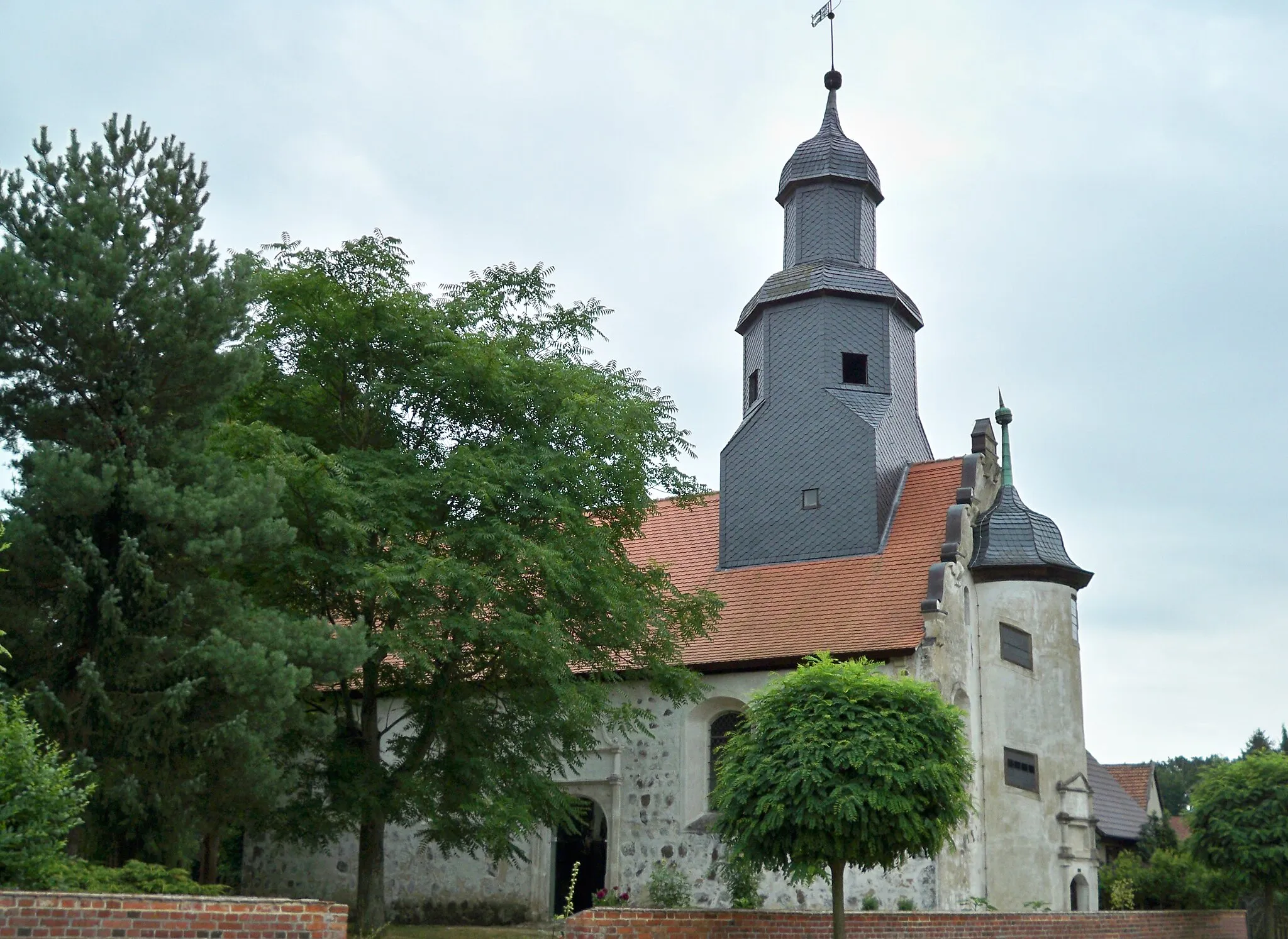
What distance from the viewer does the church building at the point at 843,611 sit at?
73.3 ft

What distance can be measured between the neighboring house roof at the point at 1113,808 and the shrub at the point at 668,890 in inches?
490

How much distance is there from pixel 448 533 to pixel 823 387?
33.1ft

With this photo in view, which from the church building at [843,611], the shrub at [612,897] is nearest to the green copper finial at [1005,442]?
the church building at [843,611]

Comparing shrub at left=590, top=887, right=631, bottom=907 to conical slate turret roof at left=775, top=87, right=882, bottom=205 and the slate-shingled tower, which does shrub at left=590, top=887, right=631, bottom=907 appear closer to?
the slate-shingled tower

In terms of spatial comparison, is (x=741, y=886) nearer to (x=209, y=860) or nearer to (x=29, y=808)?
(x=209, y=860)

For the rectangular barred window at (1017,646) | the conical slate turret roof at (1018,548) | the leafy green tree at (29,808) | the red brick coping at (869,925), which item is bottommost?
the red brick coping at (869,925)

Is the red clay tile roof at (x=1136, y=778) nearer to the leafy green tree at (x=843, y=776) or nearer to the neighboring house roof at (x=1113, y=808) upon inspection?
the neighboring house roof at (x=1113, y=808)

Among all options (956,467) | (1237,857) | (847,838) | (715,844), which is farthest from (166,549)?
(1237,857)

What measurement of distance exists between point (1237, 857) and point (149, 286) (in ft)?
66.9

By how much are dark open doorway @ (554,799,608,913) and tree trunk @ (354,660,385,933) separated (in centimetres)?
590

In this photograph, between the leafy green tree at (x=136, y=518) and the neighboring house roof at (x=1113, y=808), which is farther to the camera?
the neighboring house roof at (x=1113, y=808)

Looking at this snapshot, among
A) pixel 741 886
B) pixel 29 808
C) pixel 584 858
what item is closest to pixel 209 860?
pixel 584 858

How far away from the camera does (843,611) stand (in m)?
23.2

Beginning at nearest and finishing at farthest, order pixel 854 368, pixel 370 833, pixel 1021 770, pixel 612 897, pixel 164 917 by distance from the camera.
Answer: pixel 164 917, pixel 370 833, pixel 612 897, pixel 1021 770, pixel 854 368
